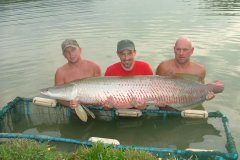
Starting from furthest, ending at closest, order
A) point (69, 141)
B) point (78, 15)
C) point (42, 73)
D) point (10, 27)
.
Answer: point (78, 15), point (10, 27), point (42, 73), point (69, 141)

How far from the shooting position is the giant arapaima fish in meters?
5.36

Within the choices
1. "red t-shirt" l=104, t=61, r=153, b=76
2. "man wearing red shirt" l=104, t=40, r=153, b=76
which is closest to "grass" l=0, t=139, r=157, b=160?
"man wearing red shirt" l=104, t=40, r=153, b=76

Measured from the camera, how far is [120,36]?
14.0 meters

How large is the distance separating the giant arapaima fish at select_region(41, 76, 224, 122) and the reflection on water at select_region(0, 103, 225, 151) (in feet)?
2.47

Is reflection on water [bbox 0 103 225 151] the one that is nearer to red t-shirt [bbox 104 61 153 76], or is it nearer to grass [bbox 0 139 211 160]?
red t-shirt [bbox 104 61 153 76]

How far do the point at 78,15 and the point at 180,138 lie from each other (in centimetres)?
1575

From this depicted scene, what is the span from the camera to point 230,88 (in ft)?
26.8

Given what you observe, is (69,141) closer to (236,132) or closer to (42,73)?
(236,132)

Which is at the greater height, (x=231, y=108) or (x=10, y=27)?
(x=10, y=27)

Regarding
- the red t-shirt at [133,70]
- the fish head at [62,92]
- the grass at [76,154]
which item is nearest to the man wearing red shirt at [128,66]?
the red t-shirt at [133,70]

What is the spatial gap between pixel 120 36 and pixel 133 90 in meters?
8.87

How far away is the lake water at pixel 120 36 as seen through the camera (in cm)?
925

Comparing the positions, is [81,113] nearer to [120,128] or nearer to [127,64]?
[120,128]

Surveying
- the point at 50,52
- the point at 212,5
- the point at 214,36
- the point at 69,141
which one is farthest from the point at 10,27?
the point at 69,141
